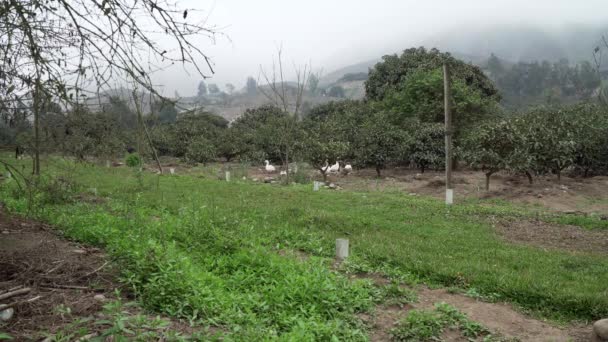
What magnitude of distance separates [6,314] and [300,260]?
344 centimetres

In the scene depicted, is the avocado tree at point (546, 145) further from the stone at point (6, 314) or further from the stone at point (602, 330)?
the stone at point (6, 314)

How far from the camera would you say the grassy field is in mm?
3955

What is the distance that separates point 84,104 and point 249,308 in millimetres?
2097

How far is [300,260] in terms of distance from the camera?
6.02 metres

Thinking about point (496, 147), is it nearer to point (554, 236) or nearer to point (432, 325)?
point (554, 236)

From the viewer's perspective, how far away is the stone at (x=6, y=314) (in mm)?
3188

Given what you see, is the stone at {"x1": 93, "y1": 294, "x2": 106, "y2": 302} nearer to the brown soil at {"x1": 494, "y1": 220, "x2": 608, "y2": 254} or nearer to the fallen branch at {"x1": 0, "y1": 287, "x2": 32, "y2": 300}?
the fallen branch at {"x1": 0, "y1": 287, "x2": 32, "y2": 300}

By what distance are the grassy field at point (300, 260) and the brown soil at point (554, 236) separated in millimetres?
448

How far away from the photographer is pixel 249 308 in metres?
3.97

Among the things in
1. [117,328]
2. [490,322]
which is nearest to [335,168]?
[490,322]

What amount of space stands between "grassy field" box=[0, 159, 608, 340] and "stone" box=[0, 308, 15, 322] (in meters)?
0.94

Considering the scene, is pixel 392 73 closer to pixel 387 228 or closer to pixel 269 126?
pixel 269 126

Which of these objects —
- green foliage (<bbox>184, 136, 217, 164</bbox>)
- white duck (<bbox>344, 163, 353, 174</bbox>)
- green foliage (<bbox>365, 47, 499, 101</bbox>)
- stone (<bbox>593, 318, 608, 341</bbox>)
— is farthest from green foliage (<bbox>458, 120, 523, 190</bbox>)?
green foliage (<bbox>184, 136, 217, 164</bbox>)

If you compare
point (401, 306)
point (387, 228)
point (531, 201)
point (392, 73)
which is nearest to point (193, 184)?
point (387, 228)
